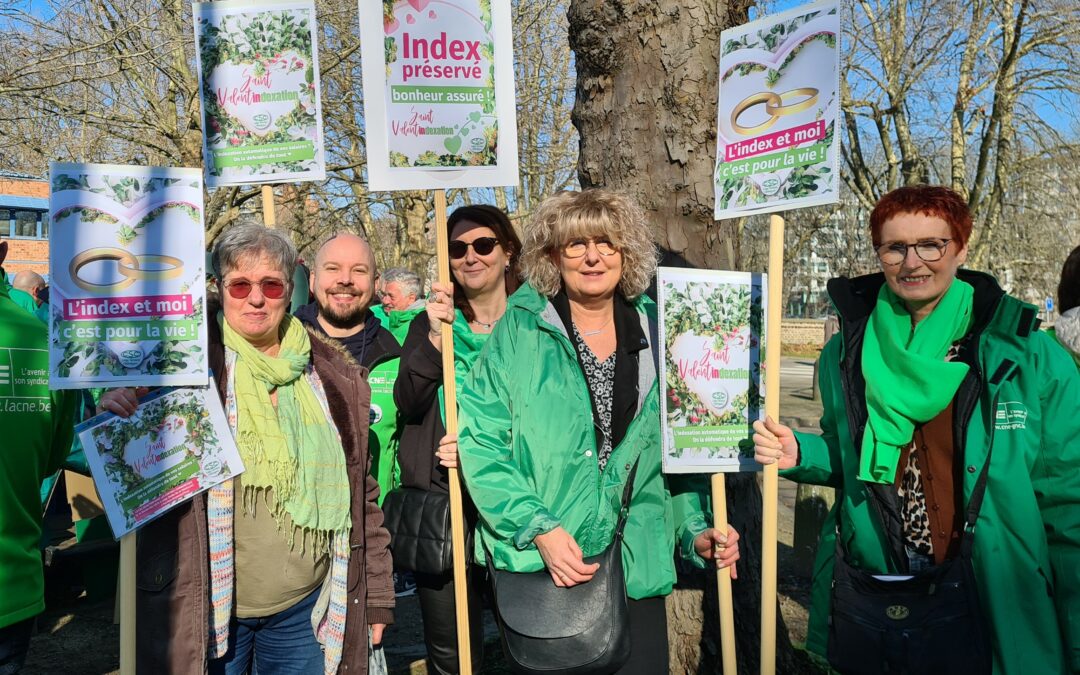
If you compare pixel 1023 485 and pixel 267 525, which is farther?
pixel 267 525

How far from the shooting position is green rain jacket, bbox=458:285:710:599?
2438 mm

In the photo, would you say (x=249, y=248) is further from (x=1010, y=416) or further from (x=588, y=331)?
(x=1010, y=416)

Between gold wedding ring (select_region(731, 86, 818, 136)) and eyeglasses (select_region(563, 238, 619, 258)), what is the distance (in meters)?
0.57

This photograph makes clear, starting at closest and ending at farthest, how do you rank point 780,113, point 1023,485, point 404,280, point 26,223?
point 1023,485 → point 780,113 → point 404,280 → point 26,223

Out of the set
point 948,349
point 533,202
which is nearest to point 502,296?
point 948,349

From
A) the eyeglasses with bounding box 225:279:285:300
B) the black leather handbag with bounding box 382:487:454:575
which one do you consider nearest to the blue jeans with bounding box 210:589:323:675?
the black leather handbag with bounding box 382:487:454:575

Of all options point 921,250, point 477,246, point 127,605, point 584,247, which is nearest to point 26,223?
point 477,246

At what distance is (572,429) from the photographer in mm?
2457

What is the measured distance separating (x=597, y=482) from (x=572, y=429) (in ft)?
0.57

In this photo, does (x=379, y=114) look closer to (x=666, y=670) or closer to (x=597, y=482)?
(x=597, y=482)

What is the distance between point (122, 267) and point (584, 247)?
1322 millimetres

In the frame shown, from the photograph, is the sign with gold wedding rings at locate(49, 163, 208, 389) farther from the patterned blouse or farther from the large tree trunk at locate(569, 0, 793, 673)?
the large tree trunk at locate(569, 0, 793, 673)

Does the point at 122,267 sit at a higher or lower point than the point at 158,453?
higher

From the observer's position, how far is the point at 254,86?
2.99 m
